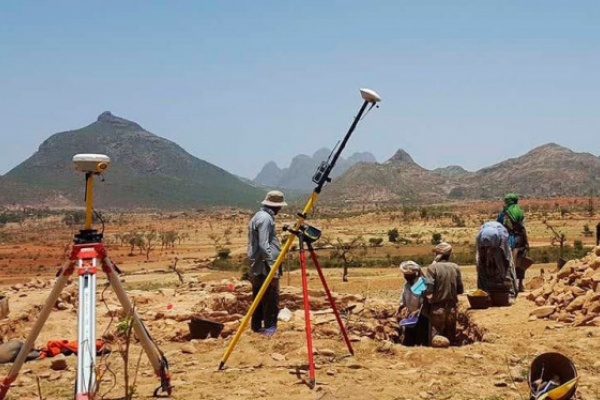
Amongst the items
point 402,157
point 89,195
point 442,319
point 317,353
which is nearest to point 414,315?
point 442,319

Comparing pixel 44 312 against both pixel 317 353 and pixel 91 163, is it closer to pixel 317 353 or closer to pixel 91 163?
pixel 91 163

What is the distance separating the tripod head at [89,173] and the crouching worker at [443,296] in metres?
4.19

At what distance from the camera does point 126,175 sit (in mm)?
151000

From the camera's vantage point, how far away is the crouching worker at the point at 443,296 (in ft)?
23.8

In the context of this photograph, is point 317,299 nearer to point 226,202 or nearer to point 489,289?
Answer: point 489,289

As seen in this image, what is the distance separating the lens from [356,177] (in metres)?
135

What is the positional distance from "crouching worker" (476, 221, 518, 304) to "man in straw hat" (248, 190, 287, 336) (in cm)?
454

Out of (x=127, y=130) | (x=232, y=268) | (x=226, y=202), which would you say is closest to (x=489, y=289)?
(x=232, y=268)

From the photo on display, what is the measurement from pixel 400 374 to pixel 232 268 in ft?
71.2

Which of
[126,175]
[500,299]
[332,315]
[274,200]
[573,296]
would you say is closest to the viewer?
[274,200]

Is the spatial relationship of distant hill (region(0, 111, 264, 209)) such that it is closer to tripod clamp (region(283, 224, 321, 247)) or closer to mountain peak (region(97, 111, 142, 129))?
mountain peak (region(97, 111, 142, 129))

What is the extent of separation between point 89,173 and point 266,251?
2.92 m

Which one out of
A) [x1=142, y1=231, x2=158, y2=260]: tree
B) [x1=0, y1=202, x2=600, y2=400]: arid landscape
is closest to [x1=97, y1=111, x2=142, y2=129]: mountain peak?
[x1=142, y1=231, x2=158, y2=260]: tree

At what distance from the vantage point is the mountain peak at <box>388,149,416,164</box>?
151m
